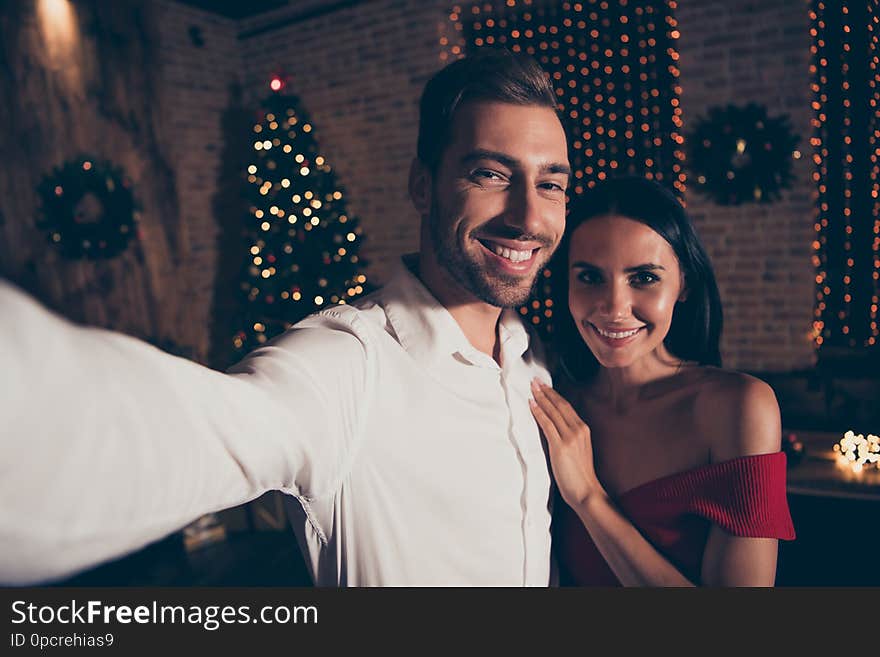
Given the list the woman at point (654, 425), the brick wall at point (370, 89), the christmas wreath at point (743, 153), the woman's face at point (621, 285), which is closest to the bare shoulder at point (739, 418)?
the woman at point (654, 425)

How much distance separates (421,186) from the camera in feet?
4.22

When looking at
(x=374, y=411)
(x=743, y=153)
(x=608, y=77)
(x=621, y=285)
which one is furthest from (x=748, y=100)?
(x=374, y=411)

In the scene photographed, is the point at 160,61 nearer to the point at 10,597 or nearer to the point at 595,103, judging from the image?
the point at 595,103

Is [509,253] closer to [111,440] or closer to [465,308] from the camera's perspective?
[465,308]

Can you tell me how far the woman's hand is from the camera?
4.05 feet

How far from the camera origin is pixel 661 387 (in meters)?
1.48

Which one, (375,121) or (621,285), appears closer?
(621,285)

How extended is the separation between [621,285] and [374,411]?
762 mm

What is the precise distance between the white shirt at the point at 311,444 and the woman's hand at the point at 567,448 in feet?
0.17

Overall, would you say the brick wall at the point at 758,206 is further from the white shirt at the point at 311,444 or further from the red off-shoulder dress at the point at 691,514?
the white shirt at the point at 311,444

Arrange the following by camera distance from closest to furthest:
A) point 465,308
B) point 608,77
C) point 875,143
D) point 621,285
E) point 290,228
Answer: point 465,308
point 621,285
point 875,143
point 608,77
point 290,228

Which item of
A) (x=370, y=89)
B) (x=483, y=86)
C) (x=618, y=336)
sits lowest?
(x=618, y=336)

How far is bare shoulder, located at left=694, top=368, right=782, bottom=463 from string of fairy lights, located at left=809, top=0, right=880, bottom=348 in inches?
110

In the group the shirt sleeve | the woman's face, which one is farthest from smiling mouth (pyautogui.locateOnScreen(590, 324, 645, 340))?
the shirt sleeve
